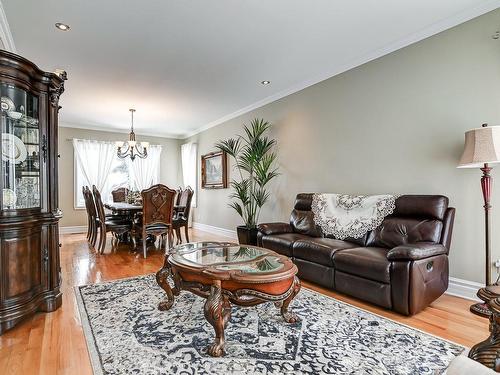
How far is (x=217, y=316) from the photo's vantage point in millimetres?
1836

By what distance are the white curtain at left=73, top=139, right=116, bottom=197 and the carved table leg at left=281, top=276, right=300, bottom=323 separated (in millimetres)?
6428

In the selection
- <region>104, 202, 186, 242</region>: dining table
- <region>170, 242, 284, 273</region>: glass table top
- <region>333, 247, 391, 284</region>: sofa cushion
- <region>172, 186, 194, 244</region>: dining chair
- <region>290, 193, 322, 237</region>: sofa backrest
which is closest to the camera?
<region>170, 242, 284, 273</region>: glass table top

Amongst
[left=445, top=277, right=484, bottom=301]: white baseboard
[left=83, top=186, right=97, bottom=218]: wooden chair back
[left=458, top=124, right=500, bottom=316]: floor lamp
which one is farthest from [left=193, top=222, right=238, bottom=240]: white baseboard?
[left=458, top=124, right=500, bottom=316]: floor lamp

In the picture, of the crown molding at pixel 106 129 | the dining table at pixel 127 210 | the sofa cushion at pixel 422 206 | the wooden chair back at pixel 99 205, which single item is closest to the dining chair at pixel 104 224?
the wooden chair back at pixel 99 205

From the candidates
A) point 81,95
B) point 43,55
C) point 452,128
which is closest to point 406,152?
point 452,128

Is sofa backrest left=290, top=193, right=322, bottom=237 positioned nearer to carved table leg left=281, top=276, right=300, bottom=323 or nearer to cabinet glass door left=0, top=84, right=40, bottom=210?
carved table leg left=281, top=276, right=300, bottom=323

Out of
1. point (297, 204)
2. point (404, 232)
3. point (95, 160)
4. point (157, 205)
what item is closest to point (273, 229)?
point (297, 204)

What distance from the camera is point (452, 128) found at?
2859 mm

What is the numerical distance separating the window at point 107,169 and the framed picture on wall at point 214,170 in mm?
1637

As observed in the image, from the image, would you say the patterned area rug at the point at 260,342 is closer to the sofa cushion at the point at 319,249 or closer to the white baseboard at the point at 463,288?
the sofa cushion at the point at 319,249

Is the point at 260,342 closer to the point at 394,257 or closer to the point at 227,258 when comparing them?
the point at 227,258

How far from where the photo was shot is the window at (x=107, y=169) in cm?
705

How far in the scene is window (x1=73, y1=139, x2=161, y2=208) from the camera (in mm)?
7047

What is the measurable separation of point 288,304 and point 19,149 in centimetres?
252
